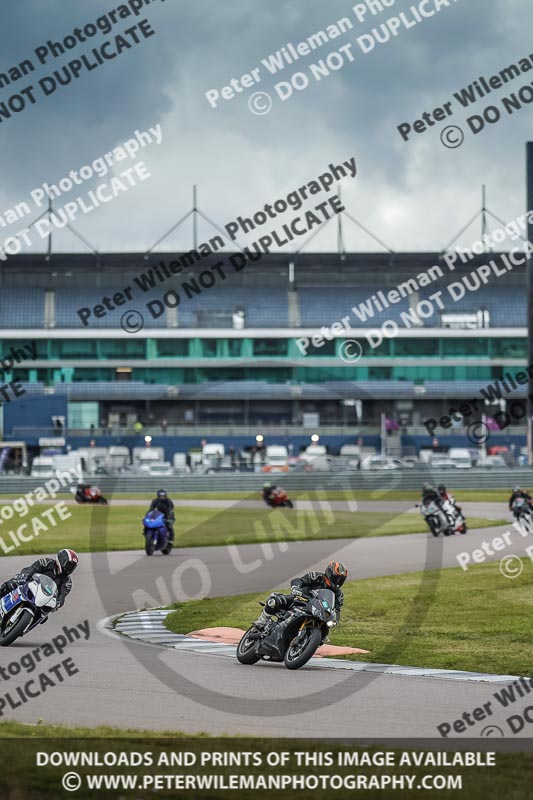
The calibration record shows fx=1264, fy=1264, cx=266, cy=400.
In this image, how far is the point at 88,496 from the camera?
49.5 metres

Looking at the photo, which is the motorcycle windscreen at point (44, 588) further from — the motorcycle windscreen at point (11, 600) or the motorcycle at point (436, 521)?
the motorcycle at point (436, 521)

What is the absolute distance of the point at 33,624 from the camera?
46.3 feet

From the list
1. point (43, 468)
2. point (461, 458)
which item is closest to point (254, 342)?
point (461, 458)

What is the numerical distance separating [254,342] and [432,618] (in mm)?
79749

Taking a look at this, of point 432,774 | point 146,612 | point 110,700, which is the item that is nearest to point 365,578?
point 146,612

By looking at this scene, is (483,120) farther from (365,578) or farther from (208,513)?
(365,578)

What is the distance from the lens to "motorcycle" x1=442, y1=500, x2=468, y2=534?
1306 inches

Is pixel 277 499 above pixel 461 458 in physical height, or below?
below

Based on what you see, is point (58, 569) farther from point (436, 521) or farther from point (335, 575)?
point (436, 521)

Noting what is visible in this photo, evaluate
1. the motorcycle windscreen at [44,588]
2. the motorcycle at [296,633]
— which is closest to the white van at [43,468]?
the motorcycle windscreen at [44,588]

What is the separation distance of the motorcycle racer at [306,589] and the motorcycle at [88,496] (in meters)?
36.9

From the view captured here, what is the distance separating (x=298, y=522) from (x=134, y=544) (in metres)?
10.00

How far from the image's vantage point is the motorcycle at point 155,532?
1101 inches

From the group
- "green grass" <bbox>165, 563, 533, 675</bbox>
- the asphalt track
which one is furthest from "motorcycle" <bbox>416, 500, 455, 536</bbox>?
the asphalt track
